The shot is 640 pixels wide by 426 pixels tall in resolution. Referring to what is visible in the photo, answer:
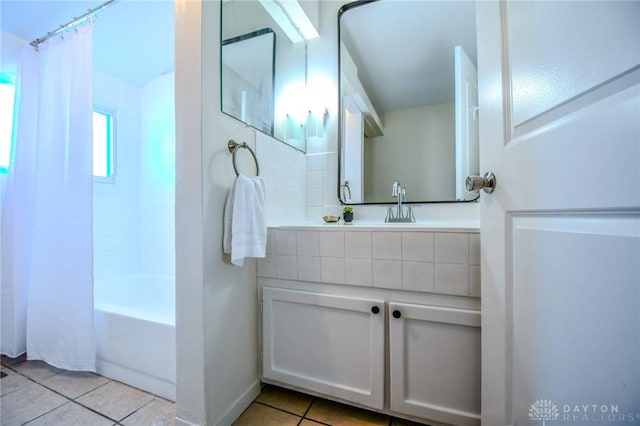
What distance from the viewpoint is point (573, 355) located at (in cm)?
50

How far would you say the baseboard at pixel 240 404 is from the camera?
107 cm

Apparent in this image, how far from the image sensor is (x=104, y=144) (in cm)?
223

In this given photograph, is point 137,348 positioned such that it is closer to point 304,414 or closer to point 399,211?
point 304,414

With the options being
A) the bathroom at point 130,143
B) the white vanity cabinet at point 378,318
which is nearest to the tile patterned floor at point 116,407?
the white vanity cabinet at point 378,318

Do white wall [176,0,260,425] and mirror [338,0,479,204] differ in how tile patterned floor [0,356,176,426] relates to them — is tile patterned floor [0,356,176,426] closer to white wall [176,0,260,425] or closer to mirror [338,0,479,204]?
white wall [176,0,260,425]

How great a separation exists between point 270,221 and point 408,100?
106 centimetres

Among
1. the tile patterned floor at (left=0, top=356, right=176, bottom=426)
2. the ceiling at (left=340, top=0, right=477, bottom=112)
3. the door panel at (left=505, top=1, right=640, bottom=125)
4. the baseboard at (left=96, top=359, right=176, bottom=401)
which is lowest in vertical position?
the tile patterned floor at (left=0, top=356, right=176, bottom=426)

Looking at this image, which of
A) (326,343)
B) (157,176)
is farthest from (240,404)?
(157,176)

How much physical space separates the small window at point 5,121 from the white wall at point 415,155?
234 cm

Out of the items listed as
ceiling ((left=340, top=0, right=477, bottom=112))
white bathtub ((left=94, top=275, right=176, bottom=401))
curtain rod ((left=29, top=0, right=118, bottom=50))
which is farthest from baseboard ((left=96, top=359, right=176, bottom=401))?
curtain rod ((left=29, top=0, right=118, bottom=50))

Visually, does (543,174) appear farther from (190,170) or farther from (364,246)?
(190,170)

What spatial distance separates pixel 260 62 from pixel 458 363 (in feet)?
5.49

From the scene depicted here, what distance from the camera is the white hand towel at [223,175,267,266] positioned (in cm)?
102

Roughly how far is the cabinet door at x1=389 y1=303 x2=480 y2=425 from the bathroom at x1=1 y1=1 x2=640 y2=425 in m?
0.15
